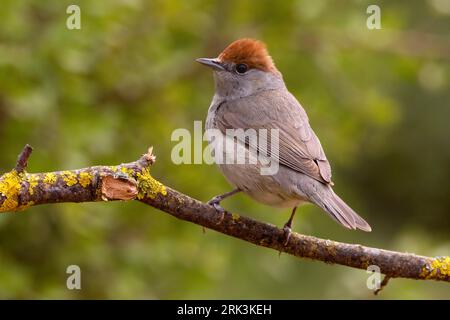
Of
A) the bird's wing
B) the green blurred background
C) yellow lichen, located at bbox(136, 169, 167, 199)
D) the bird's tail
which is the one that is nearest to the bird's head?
the bird's wing

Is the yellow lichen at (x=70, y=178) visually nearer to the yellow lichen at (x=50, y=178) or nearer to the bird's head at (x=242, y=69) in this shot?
the yellow lichen at (x=50, y=178)

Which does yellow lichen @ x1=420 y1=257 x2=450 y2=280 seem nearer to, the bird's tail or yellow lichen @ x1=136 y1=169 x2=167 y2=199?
the bird's tail

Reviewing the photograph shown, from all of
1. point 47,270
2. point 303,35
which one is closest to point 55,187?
point 47,270

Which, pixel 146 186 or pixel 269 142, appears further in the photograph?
pixel 269 142

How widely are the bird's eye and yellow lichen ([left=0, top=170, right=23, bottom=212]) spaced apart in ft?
9.43

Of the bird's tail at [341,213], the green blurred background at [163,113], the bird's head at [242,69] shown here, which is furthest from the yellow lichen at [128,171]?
the bird's head at [242,69]

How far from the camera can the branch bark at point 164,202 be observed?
12.5ft

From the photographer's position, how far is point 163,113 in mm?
7027

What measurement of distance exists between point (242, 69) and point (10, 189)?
2.97 meters

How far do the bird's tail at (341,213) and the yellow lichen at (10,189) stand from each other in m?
1.93

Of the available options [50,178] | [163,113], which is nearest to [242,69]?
[163,113]

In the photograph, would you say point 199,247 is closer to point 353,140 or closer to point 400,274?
point 353,140

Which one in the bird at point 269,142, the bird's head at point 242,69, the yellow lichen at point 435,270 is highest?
the bird's head at point 242,69

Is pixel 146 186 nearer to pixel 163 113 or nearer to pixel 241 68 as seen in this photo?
pixel 241 68
